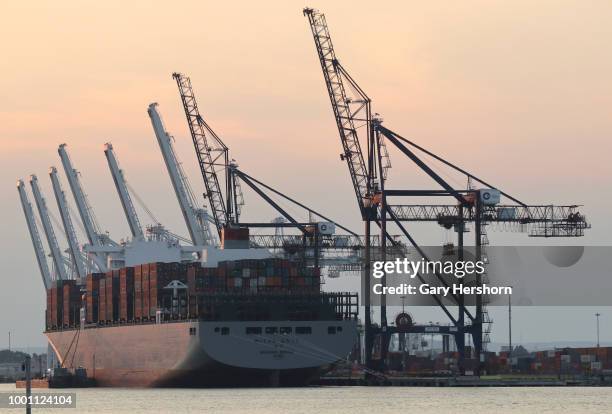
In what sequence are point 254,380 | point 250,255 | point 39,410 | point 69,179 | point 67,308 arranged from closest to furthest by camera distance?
point 39,410 < point 254,380 < point 250,255 < point 67,308 < point 69,179

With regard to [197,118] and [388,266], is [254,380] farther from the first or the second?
[197,118]

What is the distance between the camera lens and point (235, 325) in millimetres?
138625

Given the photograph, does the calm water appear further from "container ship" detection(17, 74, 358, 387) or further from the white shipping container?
the white shipping container

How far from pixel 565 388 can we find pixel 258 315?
Answer: 2675 centimetres

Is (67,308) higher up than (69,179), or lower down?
lower down

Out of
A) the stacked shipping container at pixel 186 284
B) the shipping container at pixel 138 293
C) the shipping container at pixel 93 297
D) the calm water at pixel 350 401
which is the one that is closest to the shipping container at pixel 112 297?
the stacked shipping container at pixel 186 284

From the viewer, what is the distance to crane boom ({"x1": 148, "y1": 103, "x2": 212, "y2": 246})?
178250mm

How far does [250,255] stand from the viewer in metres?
162

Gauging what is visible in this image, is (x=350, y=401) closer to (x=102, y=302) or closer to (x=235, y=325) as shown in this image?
(x=235, y=325)

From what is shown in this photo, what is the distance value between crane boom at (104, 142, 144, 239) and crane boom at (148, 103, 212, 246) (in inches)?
262

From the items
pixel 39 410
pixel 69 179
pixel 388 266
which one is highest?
pixel 69 179

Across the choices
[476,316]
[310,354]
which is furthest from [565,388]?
[310,354]

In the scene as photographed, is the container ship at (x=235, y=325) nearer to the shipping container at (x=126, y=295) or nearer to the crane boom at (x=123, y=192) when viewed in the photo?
the shipping container at (x=126, y=295)

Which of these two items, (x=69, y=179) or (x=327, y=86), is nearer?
(x=327, y=86)
